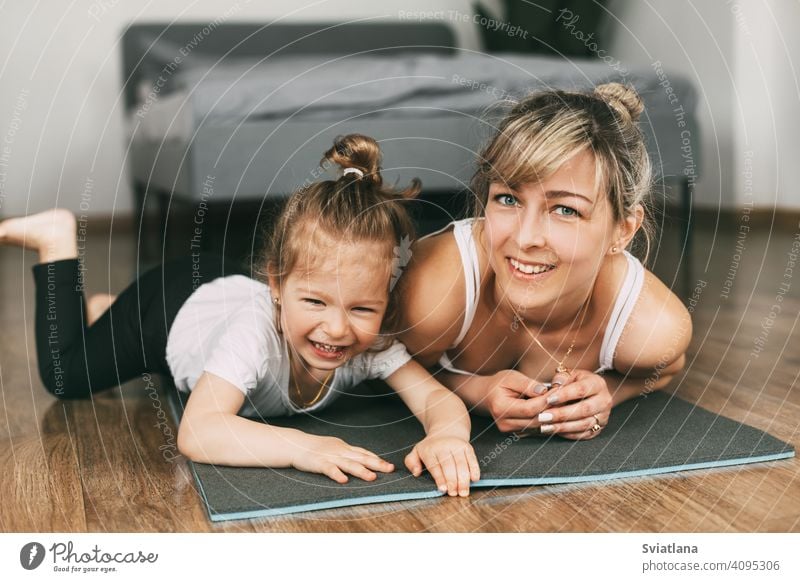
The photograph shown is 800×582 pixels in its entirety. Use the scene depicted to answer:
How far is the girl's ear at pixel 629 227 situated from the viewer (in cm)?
80

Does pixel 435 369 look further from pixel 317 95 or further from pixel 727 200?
pixel 727 200

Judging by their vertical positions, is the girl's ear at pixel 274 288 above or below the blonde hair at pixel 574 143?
below

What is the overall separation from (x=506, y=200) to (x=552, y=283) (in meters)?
0.09

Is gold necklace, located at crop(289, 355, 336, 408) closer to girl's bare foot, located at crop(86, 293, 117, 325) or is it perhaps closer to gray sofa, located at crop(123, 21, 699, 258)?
gray sofa, located at crop(123, 21, 699, 258)

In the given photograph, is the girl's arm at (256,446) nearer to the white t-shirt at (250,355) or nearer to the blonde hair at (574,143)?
the white t-shirt at (250,355)

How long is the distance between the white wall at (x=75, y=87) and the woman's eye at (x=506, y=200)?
1288 mm

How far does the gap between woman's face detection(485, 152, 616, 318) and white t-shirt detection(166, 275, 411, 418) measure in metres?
0.13

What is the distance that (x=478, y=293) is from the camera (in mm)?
832

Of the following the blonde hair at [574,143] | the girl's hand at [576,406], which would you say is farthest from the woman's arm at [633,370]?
the blonde hair at [574,143]

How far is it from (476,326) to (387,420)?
0.12 meters

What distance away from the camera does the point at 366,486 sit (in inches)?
26.5
